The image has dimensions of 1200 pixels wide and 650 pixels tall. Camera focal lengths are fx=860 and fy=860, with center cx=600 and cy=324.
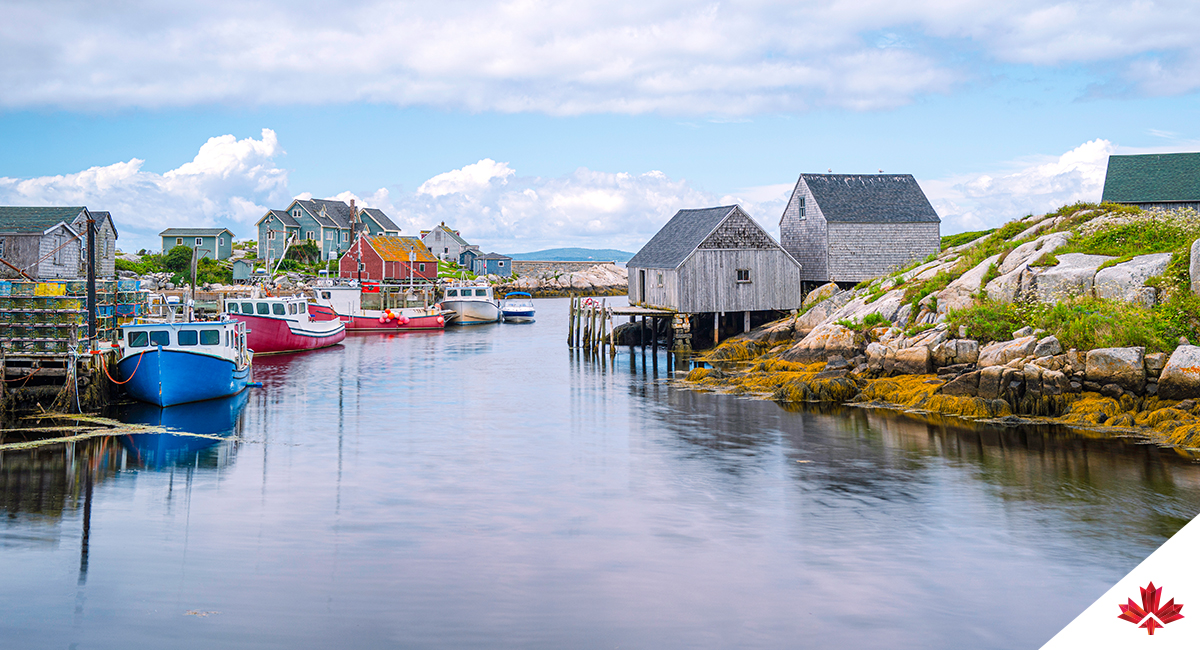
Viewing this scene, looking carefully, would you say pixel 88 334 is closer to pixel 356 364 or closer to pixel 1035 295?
pixel 356 364

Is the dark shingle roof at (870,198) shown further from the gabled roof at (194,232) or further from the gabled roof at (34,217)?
the gabled roof at (194,232)

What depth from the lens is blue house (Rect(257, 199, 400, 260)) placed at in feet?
296

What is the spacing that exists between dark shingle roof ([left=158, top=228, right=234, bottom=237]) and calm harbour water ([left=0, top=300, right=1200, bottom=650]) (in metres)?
68.0

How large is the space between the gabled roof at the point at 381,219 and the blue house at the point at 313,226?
1.15 meters

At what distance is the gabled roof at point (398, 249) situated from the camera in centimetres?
8606

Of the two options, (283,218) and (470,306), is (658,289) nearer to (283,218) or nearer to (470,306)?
(470,306)

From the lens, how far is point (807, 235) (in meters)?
44.6

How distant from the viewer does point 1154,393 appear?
21.7 m

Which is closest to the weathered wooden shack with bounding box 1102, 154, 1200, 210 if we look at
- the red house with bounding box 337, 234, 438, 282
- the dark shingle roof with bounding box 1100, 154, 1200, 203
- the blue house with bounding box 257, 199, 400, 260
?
the dark shingle roof with bounding box 1100, 154, 1200, 203

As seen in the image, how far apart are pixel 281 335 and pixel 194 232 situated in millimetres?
50613

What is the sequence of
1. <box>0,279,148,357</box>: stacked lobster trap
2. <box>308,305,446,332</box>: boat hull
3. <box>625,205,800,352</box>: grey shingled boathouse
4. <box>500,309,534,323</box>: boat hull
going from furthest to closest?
<box>500,309,534,323</box>: boat hull < <box>308,305,446,332</box>: boat hull < <box>625,205,800,352</box>: grey shingled boathouse < <box>0,279,148,357</box>: stacked lobster trap

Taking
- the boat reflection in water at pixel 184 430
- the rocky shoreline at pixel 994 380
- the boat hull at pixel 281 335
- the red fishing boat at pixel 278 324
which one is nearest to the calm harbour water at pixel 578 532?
the boat reflection in water at pixel 184 430

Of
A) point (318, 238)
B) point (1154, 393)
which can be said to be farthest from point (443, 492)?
→ point (318, 238)

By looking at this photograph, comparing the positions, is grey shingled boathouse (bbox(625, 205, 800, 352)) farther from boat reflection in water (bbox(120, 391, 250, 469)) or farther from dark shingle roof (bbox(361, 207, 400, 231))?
dark shingle roof (bbox(361, 207, 400, 231))
